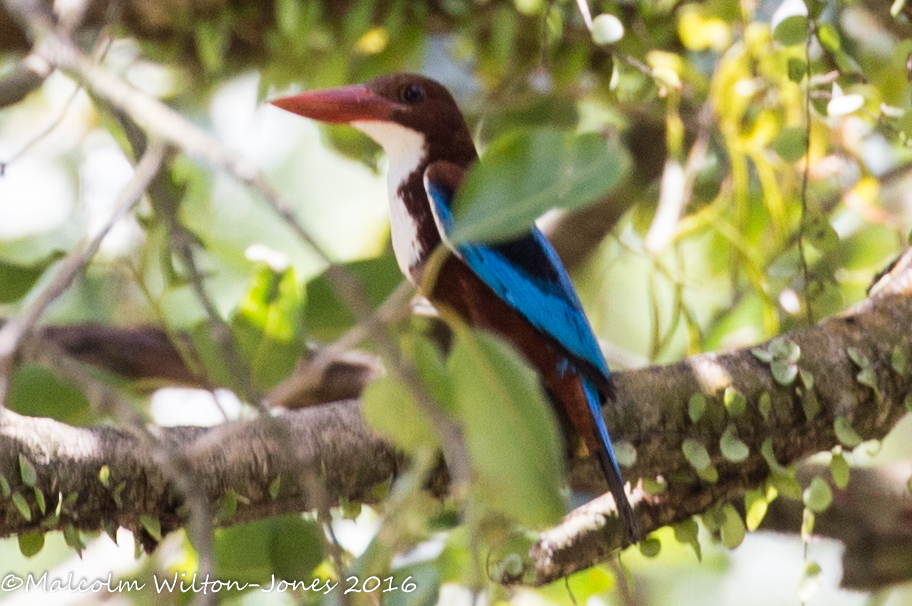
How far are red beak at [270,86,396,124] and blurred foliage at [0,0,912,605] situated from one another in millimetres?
230

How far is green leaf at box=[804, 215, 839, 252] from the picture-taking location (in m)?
1.49

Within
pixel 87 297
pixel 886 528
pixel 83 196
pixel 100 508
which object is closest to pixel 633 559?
pixel 886 528

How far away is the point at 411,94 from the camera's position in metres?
1.53

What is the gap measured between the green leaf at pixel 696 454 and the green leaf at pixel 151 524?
662 millimetres

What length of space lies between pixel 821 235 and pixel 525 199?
93cm

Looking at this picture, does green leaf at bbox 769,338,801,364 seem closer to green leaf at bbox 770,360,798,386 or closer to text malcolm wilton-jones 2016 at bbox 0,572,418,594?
green leaf at bbox 770,360,798,386

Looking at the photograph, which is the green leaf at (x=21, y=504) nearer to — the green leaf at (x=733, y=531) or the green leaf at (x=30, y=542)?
the green leaf at (x=30, y=542)

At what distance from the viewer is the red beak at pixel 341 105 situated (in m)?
1.44

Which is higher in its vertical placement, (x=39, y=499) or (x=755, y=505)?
(x=39, y=499)

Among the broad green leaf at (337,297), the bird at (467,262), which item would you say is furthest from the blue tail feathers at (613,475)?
the broad green leaf at (337,297)

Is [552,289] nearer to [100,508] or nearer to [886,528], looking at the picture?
[100,508]

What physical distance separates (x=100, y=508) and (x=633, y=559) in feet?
3.87

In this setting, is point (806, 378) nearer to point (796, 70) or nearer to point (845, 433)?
point (845, 433)

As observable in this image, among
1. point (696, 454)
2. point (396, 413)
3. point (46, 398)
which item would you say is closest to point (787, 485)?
point (696, 454)
